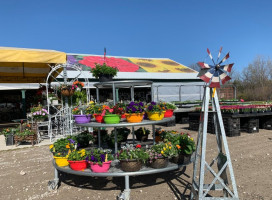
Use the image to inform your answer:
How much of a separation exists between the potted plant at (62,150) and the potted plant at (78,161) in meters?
0.23

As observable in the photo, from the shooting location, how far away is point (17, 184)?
169 inches

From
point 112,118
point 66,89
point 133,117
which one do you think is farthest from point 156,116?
point 66,89

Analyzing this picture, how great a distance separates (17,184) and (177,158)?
3203 millimetres

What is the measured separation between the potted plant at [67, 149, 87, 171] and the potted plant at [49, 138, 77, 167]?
9.2 inches

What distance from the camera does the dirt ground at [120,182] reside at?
3590 millimetres

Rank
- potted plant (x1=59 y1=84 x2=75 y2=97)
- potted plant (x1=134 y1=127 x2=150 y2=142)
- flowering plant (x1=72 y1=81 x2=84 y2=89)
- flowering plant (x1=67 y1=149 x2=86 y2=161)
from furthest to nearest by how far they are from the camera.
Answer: flowering plant (x1=72 y1=81 x2=84 y2=89) < potted plant (x1=59 y1=84 x2=75 y2=97) < potted plant (x1=134 y1=127 x2=150 y2=142) < flowering plant (x1=67 y1=149 x2=86 y2=161)

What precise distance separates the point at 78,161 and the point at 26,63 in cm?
784

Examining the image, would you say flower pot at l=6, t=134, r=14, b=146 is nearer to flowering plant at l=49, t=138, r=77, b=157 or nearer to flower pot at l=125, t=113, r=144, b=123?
flowering plant at l=49, t=138, r=77, b=157

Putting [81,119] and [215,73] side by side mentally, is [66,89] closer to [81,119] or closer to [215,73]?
[81,119]

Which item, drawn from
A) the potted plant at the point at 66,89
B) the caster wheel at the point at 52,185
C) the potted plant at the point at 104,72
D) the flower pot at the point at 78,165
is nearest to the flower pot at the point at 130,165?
the flower pot at the point at 78,165

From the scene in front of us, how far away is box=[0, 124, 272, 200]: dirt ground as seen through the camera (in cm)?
359

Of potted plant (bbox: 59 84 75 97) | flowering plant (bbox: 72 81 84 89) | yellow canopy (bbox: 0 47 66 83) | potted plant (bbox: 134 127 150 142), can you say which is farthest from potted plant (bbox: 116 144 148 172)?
yellow canopy (bbox: 0 47 66 83)

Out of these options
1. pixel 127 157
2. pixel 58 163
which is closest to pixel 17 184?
pixel 58 163

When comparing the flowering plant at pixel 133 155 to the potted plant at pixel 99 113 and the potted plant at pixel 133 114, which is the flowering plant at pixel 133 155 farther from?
the potted plant at pixel 99 113
